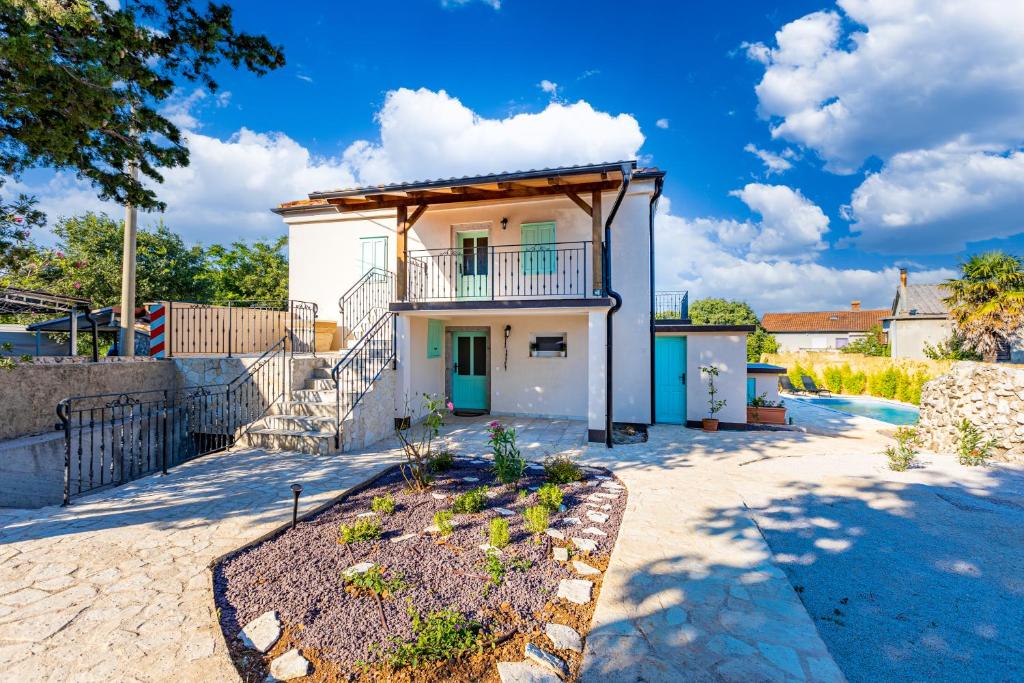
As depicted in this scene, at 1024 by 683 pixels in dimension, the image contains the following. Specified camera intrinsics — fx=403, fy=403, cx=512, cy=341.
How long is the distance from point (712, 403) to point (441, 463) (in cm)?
712

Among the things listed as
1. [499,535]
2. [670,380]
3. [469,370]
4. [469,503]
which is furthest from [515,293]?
[499,535]

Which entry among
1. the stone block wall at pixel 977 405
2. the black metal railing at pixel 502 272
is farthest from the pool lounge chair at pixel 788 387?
the black metal railing at pixel 502 272

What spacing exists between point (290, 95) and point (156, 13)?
17.0 ft

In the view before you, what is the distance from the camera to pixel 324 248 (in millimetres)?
12125

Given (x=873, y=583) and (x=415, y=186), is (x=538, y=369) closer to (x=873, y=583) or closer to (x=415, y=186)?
(x=415, y=186)

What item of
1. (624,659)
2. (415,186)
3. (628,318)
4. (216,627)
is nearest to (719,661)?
(624,659)

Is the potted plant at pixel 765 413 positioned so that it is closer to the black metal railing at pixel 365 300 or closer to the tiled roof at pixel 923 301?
the black metal railing at pixel 365 300

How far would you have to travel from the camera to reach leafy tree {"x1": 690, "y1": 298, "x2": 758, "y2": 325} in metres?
35.8

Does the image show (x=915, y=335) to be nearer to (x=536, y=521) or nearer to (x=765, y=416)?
(x=765, y=416)

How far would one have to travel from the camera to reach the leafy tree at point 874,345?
28.8 metres

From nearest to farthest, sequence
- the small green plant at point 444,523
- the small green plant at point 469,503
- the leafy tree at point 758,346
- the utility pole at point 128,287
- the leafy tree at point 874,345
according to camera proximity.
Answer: the small green plant at point 444,523, the small green plant at point 469,503, the utility pole at point 128,287, the leafy tree at point 758,346, the leafy tree at point 874,345

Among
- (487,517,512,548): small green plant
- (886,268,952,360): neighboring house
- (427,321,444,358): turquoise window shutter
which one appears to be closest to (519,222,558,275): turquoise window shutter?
(427,321,444,358): turquoise window shutter

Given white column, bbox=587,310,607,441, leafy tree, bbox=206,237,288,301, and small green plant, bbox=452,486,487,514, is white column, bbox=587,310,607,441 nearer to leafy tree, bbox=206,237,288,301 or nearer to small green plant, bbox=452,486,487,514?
small green plant, bbox=452,486,487,514

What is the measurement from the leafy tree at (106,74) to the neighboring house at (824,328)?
139 feet
